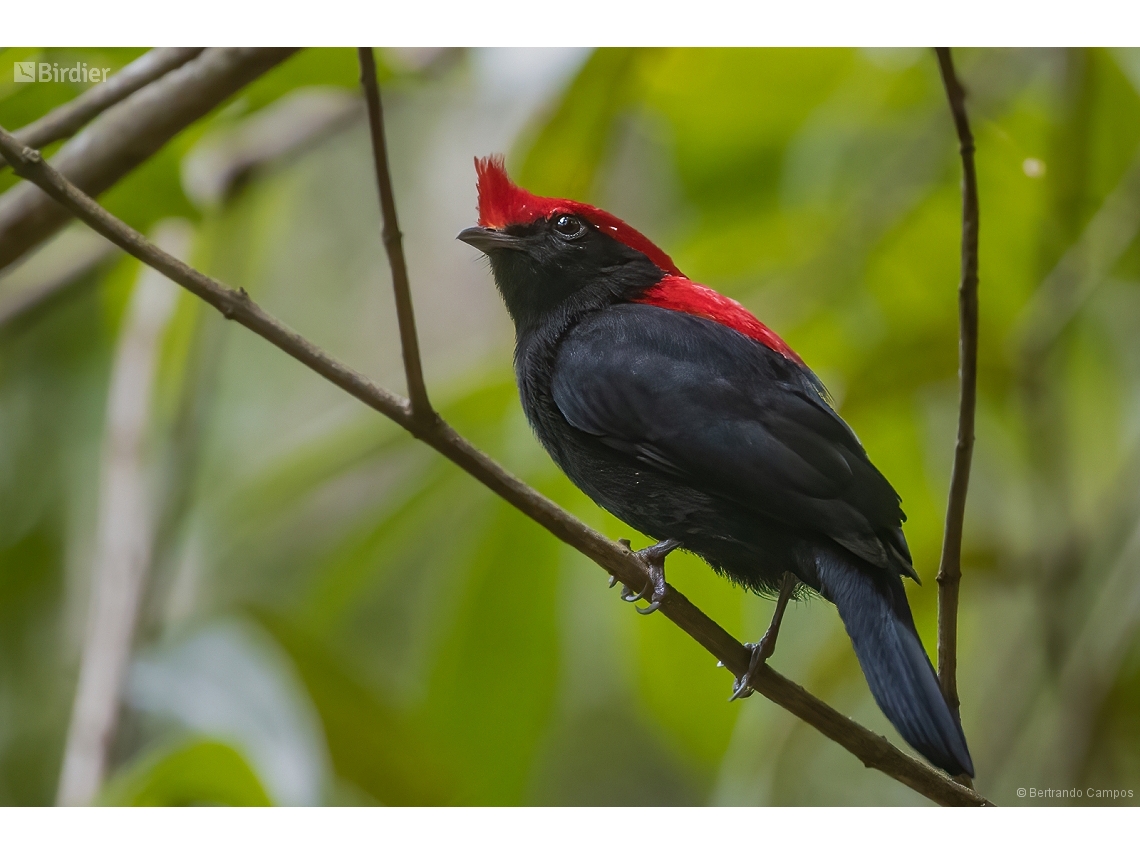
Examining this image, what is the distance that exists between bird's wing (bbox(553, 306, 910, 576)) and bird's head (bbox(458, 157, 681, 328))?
3.6 inches

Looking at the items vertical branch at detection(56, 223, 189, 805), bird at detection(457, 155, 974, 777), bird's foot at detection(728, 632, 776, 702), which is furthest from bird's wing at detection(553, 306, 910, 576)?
vertical branch at detection(56, 223, 189, 805)

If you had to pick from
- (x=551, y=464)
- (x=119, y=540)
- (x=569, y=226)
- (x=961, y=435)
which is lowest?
(x=119, y=540)

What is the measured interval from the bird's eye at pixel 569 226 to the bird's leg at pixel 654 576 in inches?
24.5

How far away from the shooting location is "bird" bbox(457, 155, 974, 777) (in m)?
1.72

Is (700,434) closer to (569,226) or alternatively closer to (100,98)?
(569,226)

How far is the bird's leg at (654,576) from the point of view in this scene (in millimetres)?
1772

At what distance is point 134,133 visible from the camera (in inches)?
82.7

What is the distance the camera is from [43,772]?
2229mm

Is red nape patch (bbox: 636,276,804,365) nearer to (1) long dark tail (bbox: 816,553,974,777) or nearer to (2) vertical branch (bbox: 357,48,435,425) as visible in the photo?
(1) long dark tail (bbox: 816,553,974,777)

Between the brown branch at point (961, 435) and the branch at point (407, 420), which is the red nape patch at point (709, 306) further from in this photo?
the branch at point (407, 420)

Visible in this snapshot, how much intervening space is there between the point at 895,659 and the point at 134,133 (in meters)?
1.64

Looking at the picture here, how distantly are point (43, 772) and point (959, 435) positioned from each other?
1867 millimetres

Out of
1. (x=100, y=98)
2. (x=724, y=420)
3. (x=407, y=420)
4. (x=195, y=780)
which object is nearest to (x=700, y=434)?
(x=724, y=420)
